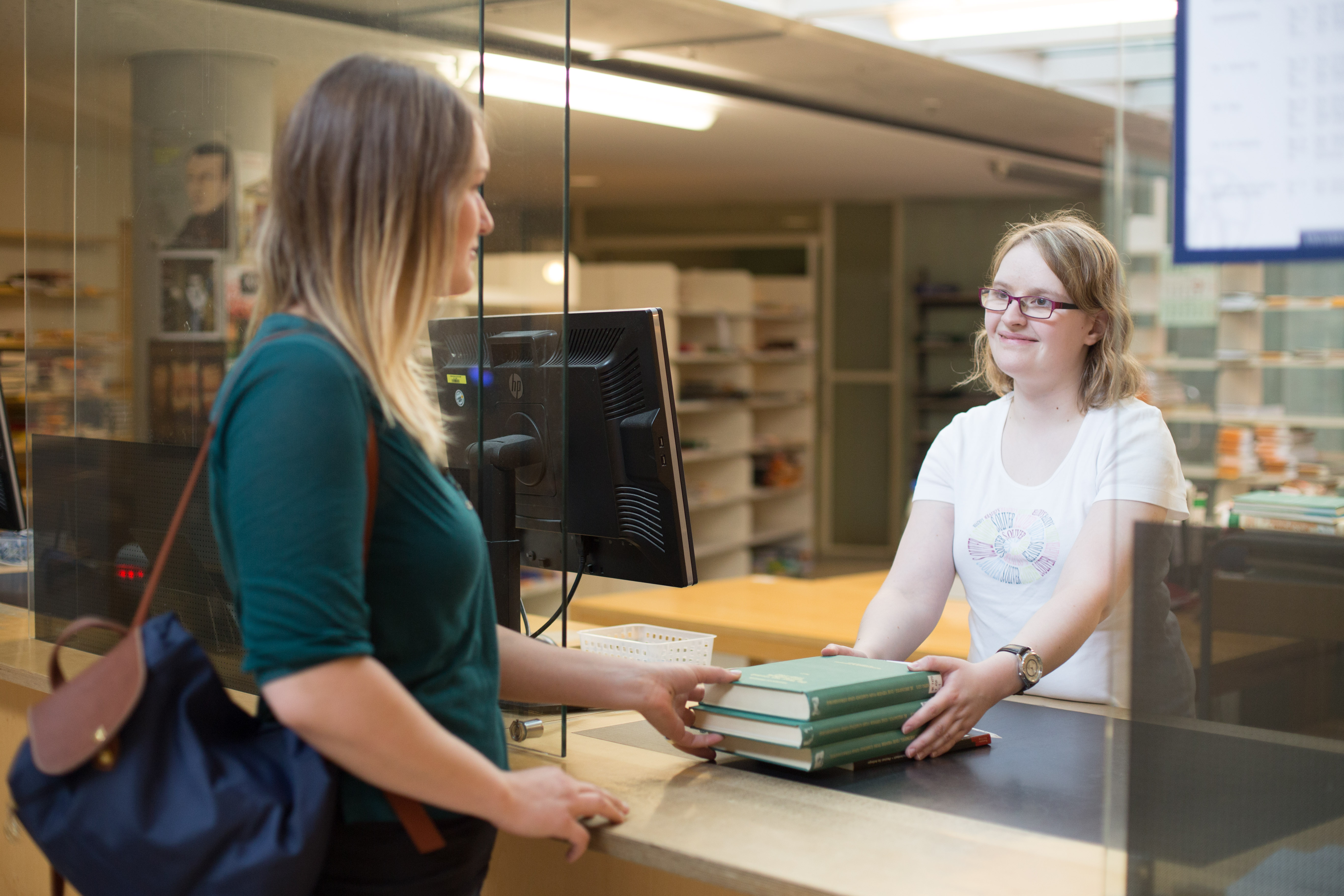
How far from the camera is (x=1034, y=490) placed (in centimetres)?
183

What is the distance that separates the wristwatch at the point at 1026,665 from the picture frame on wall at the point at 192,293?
4.81ft

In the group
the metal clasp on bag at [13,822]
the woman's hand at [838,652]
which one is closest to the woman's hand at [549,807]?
the metal clasp on bag at [13,822]

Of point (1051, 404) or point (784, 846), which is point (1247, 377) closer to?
point (784, 846)

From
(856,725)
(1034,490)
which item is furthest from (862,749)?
(1034,490)

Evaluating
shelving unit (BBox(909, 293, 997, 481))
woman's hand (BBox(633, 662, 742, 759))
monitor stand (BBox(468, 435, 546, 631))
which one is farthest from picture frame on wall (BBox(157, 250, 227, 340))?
shelving unit (BBox(909, 293, 997, 481))

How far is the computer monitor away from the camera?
5.01 feet

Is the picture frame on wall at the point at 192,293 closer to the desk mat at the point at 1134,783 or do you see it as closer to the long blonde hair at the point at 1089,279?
the desk mat at the point at 1134,783

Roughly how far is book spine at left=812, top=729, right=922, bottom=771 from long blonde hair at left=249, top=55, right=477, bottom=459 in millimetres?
595

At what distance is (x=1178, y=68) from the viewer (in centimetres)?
97

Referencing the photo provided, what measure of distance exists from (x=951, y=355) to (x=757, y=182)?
7.87 feet

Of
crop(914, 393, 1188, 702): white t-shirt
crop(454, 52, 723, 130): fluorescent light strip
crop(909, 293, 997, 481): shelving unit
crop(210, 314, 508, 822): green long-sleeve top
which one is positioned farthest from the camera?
crop(909, 293, 997, 481): shelving unit

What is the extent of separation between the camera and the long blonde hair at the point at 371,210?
38.9 inches

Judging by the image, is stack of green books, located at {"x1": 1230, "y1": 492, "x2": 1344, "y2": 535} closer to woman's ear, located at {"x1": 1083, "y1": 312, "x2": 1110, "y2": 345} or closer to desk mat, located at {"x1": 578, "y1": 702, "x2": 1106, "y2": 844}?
desk mat, located at {"x1": 578, "y1": 702, "x2": 1106, "y2": 844}

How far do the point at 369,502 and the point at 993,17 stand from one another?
4679 mm
